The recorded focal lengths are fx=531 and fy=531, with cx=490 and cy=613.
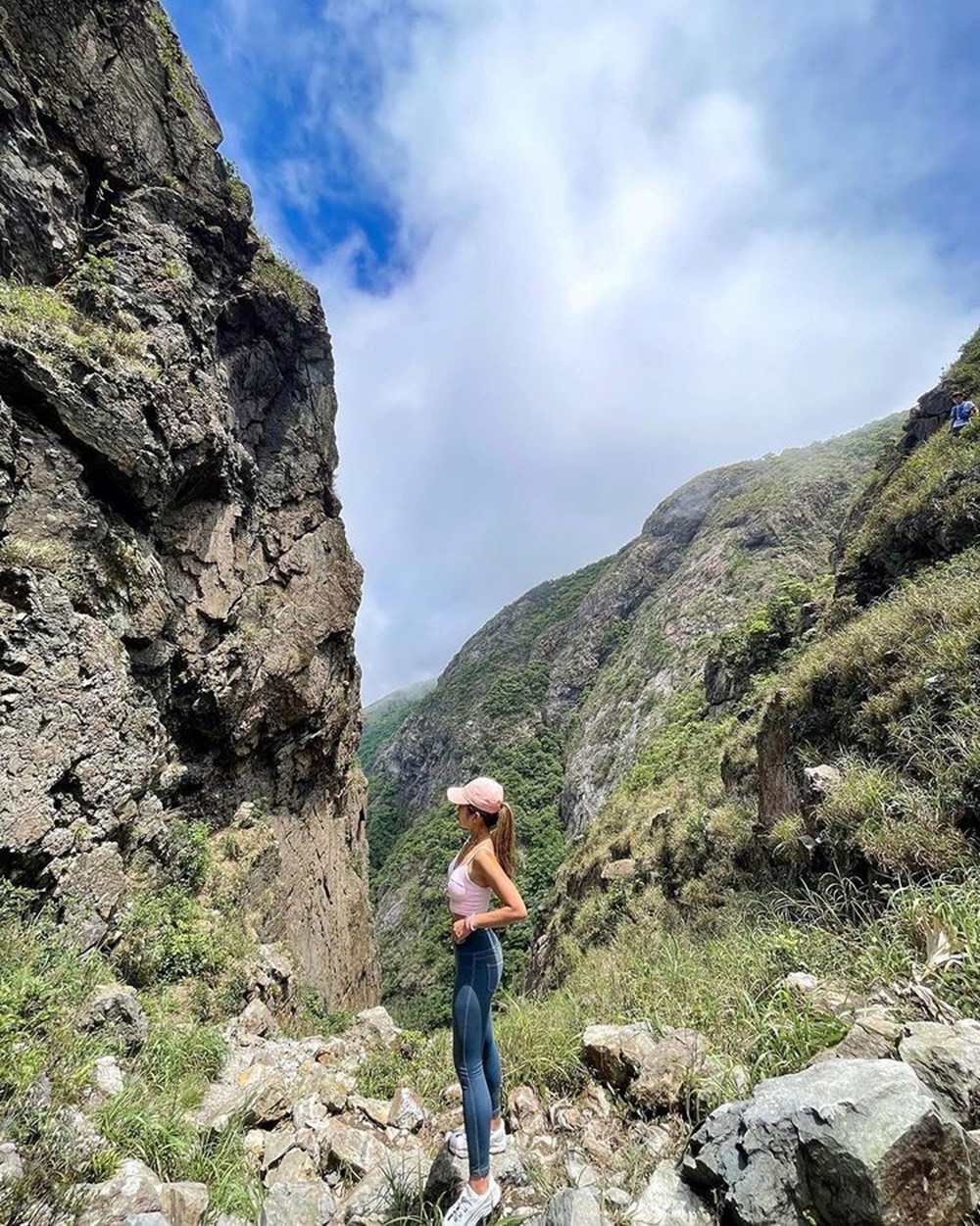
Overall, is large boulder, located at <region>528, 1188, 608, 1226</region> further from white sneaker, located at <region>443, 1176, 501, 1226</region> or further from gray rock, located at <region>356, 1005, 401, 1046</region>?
gray rock, located at <region>356, 1005, 401, 1046</region>

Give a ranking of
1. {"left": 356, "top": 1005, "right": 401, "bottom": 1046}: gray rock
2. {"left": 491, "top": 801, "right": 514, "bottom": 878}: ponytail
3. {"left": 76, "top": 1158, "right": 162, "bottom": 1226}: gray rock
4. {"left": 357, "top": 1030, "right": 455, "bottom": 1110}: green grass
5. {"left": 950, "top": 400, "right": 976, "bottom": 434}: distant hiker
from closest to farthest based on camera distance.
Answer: {"left": 76, "top": 1158, "right": 162, "bottom": 1226}: gray rock, {"left": 491, "top": 801, "right": 514, "bottom": 878}: ponytail, {"left": 357, "top": 1030, "right": 455, "bottom": 1110}: green grass, {"left": 356, "top": 1005, "right": 401, "bottom": 1046}: gray rock, {"left": 950, "top": 400, "right": 976, "bottom": 434}: distant hiker

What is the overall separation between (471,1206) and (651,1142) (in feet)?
3.53

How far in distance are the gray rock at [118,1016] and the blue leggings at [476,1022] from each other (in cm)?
373

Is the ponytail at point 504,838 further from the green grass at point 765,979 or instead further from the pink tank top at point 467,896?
the green grass at point 765,979

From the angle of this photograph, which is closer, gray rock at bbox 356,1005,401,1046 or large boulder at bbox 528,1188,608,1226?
large boulder at bbox 528,1188,608,1226

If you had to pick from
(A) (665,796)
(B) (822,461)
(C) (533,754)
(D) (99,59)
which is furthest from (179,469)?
(B) (822,461)

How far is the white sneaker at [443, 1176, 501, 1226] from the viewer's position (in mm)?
2549

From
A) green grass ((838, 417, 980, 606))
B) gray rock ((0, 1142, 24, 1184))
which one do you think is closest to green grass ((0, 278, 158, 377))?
gray rock ((0, 1142, 24, 1184))

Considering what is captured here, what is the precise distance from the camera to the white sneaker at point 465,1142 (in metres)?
3.01

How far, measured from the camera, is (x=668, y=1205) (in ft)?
7.68

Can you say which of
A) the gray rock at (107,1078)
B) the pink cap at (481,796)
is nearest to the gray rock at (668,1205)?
the pink cap at (481,796)

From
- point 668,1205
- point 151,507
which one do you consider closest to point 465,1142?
point 668,1205

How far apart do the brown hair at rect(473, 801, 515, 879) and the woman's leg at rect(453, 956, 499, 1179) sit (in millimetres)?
542

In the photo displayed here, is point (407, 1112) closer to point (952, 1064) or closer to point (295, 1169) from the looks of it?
point (295, 1169)
